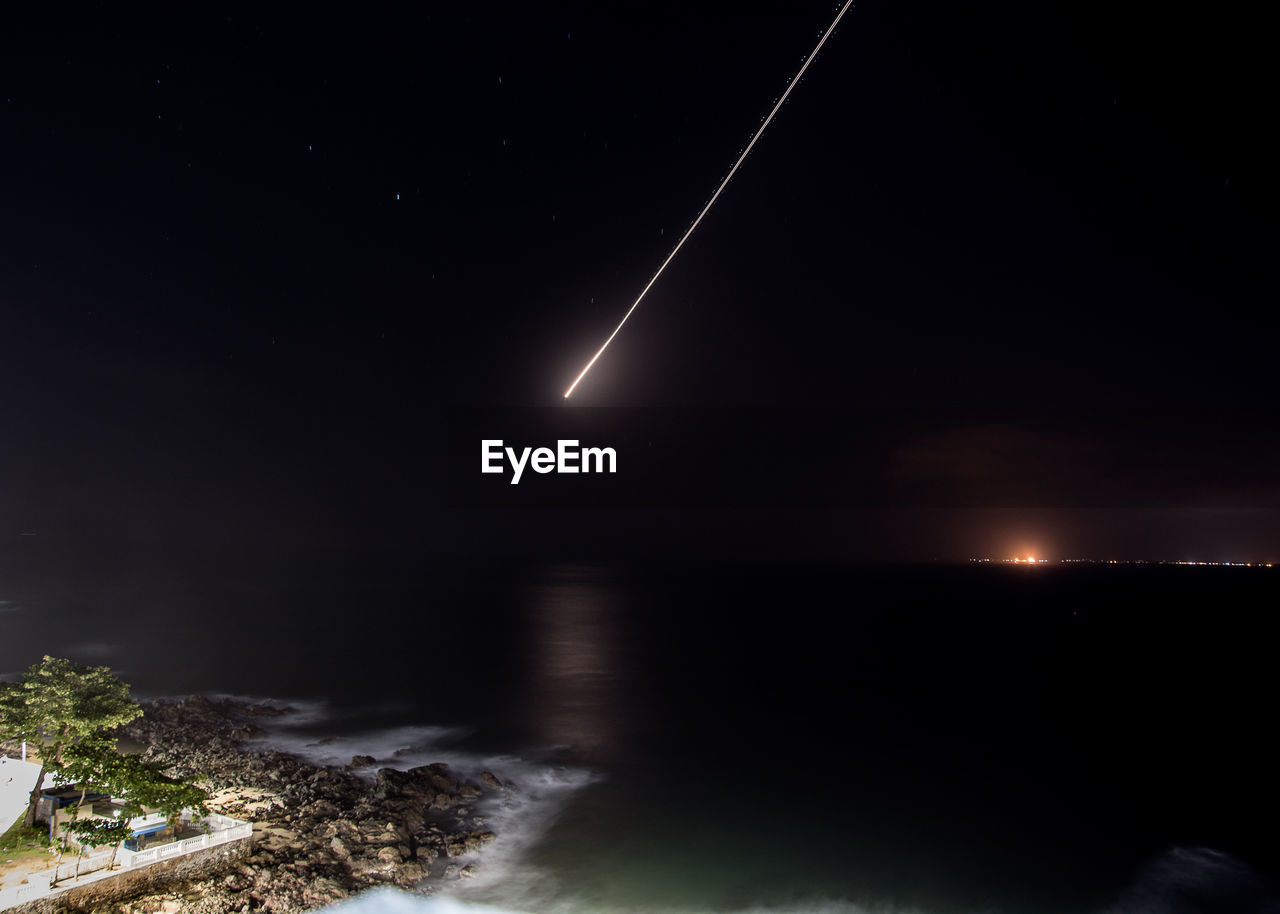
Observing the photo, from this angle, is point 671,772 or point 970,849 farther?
point 671,772

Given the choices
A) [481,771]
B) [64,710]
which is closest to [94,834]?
[64,710]

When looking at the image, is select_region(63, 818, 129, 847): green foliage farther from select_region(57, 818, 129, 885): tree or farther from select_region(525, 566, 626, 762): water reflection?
select_region(525, 566, 626, 762): water reflection

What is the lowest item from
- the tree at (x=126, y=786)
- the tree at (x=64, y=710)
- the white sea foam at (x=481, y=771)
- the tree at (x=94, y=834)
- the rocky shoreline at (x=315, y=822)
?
the white sea foam at (x=481, y=771)

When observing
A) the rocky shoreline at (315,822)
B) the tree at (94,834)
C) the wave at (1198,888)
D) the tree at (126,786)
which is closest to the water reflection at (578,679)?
the rocky shoreline at (315,822)

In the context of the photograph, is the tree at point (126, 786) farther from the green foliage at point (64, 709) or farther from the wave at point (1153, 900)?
the wave at point (1153, 900)

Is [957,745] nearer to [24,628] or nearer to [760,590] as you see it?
[24,628]

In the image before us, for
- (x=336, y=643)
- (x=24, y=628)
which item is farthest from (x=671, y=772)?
(x=24, y=628)
